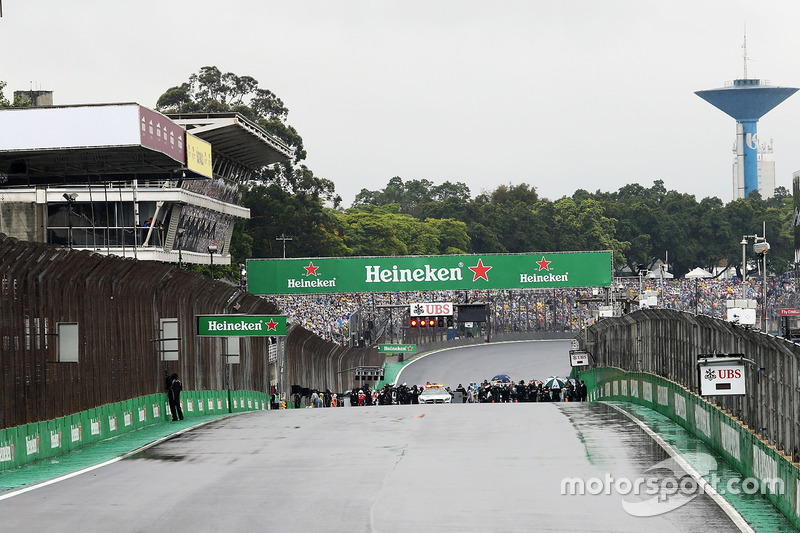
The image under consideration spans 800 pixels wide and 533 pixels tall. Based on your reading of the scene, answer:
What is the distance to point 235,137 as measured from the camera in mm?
73438

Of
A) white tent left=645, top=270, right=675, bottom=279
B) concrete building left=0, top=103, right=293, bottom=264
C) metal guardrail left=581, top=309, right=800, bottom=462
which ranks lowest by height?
metal guardrail left=581, top=309, right=800, bottom=462

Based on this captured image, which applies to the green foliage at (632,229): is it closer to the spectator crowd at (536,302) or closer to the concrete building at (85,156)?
the spectator crowd at (536,302)

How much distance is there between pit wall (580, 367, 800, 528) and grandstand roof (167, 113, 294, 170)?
4303cm

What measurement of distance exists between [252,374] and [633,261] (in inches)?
4771

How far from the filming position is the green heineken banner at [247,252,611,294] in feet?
225

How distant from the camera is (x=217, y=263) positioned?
76.9 meters

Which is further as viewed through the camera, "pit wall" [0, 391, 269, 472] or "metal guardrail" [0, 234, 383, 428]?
"metal guardrail" [0, 234, 383, 428]

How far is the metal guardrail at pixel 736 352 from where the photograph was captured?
12.6m

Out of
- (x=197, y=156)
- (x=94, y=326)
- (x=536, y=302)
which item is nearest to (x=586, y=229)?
(x=536, y=302)

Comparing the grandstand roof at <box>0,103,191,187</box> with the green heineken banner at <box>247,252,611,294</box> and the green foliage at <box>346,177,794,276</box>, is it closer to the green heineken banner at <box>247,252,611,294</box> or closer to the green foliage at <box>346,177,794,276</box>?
the green heineken banner at <box>247,252,611,294</box>

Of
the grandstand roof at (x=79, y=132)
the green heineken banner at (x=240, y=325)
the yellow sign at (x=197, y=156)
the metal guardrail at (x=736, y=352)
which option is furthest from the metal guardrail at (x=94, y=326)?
the metal guardrail at (x=736, y=352)

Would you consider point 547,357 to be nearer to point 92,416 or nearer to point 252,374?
point 252,374

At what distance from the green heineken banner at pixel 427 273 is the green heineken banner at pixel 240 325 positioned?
131ft

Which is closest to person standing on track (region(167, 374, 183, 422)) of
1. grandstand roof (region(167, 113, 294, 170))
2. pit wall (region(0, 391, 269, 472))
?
pit wall (region(0, 391, 269, 472))
